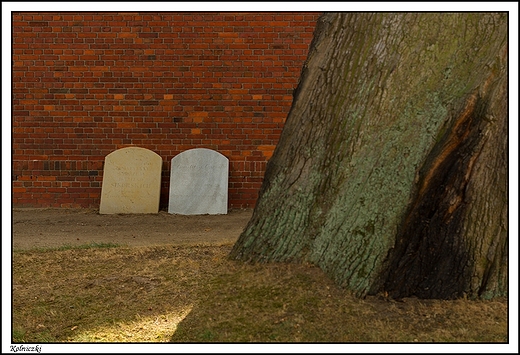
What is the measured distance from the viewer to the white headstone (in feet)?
28.4

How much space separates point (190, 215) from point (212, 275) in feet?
14.6

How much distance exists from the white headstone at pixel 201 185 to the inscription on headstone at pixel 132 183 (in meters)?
0.27

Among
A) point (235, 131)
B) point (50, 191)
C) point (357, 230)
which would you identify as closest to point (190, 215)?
point (235, 131)

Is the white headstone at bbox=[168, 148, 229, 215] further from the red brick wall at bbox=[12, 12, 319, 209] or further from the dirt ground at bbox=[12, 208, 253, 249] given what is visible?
the red brick wall at bbox=[12, 12, 319, 209]

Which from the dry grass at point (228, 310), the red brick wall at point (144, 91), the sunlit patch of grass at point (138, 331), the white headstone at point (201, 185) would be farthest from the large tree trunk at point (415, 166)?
the red brick wall at point (144, 91)

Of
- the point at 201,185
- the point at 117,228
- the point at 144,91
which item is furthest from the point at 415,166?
the point at 144,91

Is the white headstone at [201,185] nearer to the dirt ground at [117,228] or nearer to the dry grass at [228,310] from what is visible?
the dirt ground at [117,228]

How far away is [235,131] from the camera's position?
29.3ft

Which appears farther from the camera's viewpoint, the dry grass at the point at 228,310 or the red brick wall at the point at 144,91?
the red brick wall at the point at 144,91

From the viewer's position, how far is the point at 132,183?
344 inches

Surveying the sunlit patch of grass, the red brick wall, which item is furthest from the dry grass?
the red brick wall

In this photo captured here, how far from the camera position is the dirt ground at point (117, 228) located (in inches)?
263

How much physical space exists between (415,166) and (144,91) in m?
5.97

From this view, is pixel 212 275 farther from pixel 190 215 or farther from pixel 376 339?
pixel 190 215
